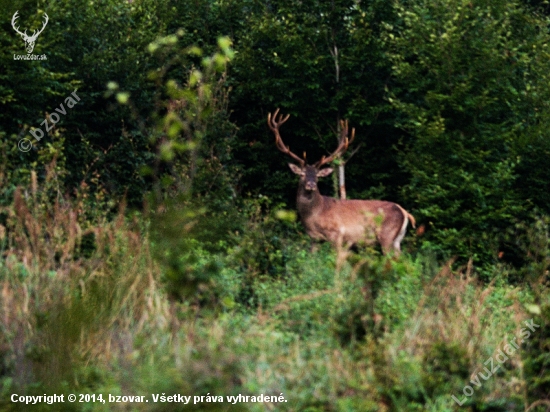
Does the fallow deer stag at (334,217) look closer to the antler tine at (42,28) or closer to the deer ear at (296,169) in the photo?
the deer ear at (296,169)

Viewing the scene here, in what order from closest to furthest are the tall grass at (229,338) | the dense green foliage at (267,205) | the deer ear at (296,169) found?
the tall grass at (229,338) → the dense green foliage at (267,205) → the deer ear at (296,169)

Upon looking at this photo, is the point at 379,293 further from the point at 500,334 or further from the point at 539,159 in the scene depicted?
the point at 539,159

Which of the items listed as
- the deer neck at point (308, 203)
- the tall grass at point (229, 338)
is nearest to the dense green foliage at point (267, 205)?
the tall grass at point (229, 338)

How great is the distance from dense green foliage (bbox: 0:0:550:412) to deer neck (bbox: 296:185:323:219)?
14.2 inches

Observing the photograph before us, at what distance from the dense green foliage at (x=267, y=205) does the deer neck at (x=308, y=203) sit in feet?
1.18

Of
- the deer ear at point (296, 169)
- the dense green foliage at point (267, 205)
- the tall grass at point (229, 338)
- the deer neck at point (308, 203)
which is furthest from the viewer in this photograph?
the deer neck at point (308, 203)

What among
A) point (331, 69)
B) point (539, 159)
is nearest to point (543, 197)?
point (539, 159)

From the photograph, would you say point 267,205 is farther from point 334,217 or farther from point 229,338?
point 229,338

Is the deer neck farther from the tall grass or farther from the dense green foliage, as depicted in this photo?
the tall grass

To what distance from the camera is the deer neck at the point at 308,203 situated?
1417 centimetres

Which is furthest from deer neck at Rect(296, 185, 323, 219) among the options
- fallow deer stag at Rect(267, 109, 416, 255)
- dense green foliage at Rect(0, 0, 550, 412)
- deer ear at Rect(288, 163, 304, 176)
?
dense green foliage at Rect(0, 0, 550, 412)

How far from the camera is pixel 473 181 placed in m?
14.4

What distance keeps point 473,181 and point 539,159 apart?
1294mm

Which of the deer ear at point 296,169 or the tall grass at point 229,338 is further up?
the deer ear at point 296,169
